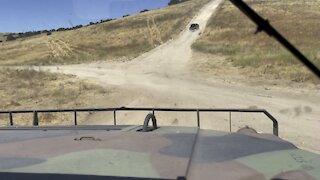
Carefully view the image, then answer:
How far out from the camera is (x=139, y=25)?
78812 millimetres

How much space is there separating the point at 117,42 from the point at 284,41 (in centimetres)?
6678

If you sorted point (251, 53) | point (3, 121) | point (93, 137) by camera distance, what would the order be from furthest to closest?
point (251, 53), point (3, 121), point (93, 137)

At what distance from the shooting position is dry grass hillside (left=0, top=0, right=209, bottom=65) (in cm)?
5816

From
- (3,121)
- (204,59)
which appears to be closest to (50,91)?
(3,121)

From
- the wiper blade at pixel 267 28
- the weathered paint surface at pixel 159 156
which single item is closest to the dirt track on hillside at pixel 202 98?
the weathered paint surface at pixel 159 156

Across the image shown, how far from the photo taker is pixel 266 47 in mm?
42094

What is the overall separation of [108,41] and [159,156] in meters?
68.2

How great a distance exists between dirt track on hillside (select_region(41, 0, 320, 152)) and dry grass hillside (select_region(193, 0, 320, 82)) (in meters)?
1.93

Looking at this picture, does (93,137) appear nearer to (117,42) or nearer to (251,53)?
(251,53)

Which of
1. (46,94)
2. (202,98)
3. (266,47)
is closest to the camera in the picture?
(202,98)

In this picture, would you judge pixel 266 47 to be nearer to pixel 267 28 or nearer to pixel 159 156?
pixel 159 156

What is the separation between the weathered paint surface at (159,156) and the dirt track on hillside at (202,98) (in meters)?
9.71

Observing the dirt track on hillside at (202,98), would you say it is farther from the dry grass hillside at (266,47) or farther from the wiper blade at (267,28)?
the wiper blade at (267,28)

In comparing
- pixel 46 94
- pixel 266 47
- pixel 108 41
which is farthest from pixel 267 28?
pixel 108 41
